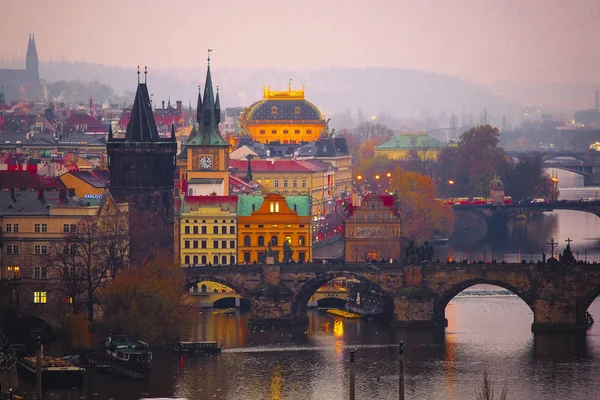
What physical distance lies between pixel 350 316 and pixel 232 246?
1505 centimetres

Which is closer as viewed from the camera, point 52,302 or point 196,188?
point 52,302

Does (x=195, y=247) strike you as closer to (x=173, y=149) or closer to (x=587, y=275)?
(x=173, y=149)

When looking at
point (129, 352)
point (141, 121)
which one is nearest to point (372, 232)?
point (141, 121)

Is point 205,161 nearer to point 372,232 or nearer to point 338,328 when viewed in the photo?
point 372,232

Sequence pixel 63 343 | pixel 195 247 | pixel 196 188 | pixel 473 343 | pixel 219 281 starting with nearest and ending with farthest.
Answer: pixel 63 343, pixel 473 343, pixel 219 281, pixel 195 247, pixel 196 188

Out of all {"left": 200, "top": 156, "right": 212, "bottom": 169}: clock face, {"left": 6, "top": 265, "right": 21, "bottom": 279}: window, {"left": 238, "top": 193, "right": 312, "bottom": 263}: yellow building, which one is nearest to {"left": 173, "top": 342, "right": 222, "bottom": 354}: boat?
{"left": 6, "top": 265, "right": 21, "bottom": 279}: window

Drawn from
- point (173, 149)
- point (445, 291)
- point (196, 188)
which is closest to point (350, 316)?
point (445, 291)

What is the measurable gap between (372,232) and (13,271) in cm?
3709

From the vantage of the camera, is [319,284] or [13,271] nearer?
[13,271]

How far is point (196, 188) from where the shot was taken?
173 m

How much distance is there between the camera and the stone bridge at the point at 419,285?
14162 centimetres

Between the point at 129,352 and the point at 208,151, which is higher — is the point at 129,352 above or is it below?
below

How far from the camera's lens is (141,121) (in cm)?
15238

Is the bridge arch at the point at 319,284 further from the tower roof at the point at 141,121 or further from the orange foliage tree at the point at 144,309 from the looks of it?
the tower roof at the point at 141,121
